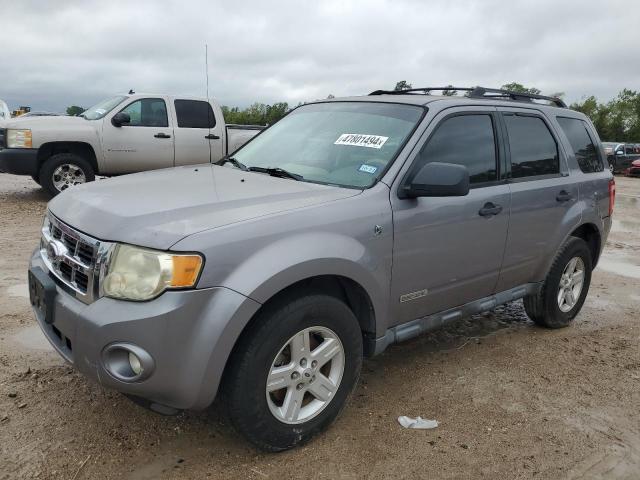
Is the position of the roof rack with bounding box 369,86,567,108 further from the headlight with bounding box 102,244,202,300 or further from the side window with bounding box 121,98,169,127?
the side window with bounding box 121,98,169,127

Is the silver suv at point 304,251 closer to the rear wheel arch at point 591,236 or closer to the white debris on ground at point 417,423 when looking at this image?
the rear wheel arch at point 591,236

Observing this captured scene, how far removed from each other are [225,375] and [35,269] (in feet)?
4.05

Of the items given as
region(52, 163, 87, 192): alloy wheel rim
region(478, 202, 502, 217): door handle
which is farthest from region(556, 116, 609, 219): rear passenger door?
region(52, 163, 87, 192): alloy wheel rim

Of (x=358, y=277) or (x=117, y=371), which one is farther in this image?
(x=358, y=277)

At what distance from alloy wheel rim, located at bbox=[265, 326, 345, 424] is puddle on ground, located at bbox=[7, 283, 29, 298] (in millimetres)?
3144

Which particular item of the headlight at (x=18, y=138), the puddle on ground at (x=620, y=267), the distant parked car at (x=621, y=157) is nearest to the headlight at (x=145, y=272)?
the puddle on ground at (x=620, y=267)

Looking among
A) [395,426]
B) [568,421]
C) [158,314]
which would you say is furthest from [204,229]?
[568,421]

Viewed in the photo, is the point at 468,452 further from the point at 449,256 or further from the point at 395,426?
the point at 449,256

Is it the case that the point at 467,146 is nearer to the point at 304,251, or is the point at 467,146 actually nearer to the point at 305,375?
the point at 304,251

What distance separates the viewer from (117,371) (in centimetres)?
239

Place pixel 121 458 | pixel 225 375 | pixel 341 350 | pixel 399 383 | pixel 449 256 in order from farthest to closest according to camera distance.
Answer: pixel 399 383 → pixel 449 256 → pixel 341 350 → pixel 121 458 → pixel 225 375

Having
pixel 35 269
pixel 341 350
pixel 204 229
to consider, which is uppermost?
pixel 204 229

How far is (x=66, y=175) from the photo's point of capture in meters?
9.50

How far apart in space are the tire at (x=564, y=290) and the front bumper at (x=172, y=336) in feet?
9.44
